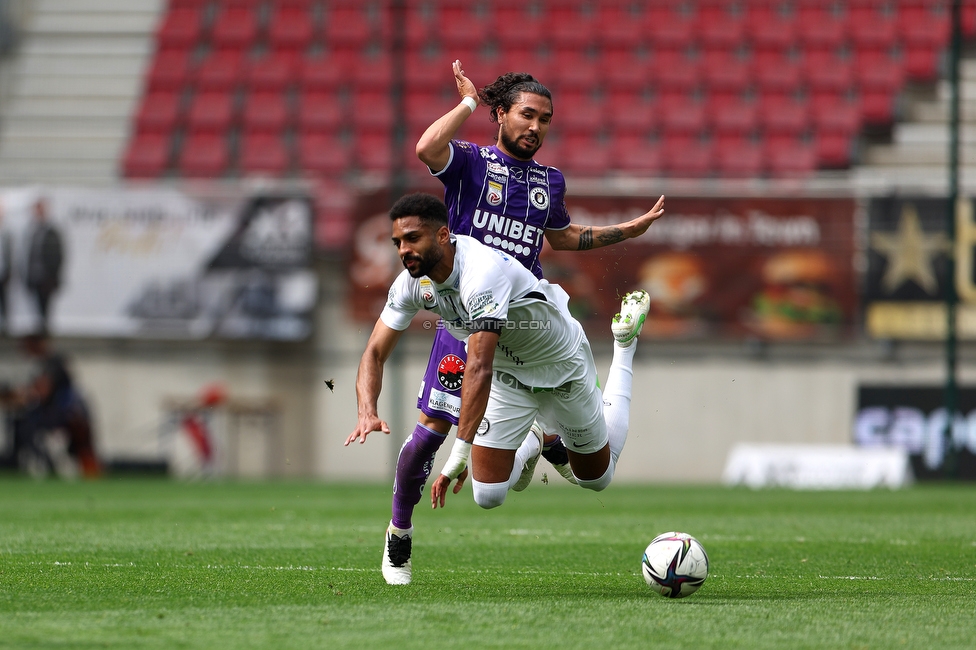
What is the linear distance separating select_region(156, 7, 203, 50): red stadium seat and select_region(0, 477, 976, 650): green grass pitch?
11973mm

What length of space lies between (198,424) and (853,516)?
35.0 ft

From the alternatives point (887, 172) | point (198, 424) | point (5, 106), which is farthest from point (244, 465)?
point (887, 172)

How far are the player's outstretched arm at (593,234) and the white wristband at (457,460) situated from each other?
186cm

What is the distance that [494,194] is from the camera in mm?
6824

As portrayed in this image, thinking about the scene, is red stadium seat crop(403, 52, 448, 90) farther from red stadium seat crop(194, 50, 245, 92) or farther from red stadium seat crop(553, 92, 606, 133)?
red stadium seat crop(194, 50, 245, 92)

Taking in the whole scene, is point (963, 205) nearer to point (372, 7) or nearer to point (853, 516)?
point (853, 516)

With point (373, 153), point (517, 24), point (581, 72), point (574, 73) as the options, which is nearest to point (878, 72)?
point (581, 72)

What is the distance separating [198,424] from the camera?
1894 centimetres

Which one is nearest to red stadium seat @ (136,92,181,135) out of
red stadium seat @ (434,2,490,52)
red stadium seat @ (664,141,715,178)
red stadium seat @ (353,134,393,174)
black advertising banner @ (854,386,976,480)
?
red stadium seat @ (353,134,393,174)

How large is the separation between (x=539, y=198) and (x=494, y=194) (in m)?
0.28

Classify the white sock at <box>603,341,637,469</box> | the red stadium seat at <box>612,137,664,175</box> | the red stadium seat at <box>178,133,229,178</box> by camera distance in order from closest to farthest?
the white sock at <box>603,341,637,469</box> < the red stadium seat at <box>612,137,664,175</box> < the red stadium seat at <box>178,133,229,178</box>

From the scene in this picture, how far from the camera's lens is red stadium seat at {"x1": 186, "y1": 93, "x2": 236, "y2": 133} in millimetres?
21375

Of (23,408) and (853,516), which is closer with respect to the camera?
(853,516)

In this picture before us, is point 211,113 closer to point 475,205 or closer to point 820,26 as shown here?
point 820,26
